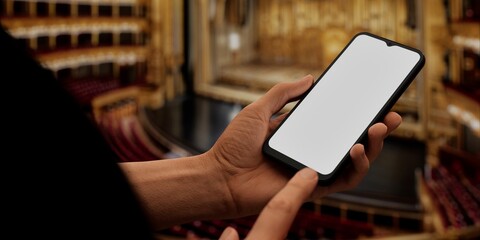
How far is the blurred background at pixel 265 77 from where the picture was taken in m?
3.33

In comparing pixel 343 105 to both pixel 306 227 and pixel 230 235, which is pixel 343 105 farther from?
pixel 306 227

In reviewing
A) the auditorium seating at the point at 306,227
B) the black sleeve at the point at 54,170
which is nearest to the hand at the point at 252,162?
the black sleeve at the point at 54,170

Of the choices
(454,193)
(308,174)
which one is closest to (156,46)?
(454,193)

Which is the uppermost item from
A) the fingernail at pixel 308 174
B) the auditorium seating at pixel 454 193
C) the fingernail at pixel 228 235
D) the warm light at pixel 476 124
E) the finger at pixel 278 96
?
the finger at pixel 278 96

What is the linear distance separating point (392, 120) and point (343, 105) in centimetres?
7

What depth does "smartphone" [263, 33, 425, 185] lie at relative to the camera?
68 centimetres

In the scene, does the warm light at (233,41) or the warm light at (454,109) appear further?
the warm light at (233,41)

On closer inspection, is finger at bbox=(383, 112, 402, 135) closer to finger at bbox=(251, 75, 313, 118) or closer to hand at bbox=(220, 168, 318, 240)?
finger at bbox=(251, 75, 313, 118)

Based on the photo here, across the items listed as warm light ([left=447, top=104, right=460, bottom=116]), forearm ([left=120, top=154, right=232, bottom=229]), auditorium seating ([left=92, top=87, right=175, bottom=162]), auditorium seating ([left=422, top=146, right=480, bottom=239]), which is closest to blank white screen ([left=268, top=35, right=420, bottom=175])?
forearm ([left=120, top=154, right=232, bottom=229])

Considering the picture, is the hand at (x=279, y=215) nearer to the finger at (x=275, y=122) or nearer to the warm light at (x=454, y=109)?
the finger at (x=275, y=122)

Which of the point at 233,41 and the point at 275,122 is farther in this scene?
the point at 233,41

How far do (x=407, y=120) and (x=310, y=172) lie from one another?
5372 mm

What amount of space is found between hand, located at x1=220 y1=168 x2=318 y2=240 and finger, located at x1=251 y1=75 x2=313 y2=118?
24 centimetres

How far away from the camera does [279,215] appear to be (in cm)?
47
